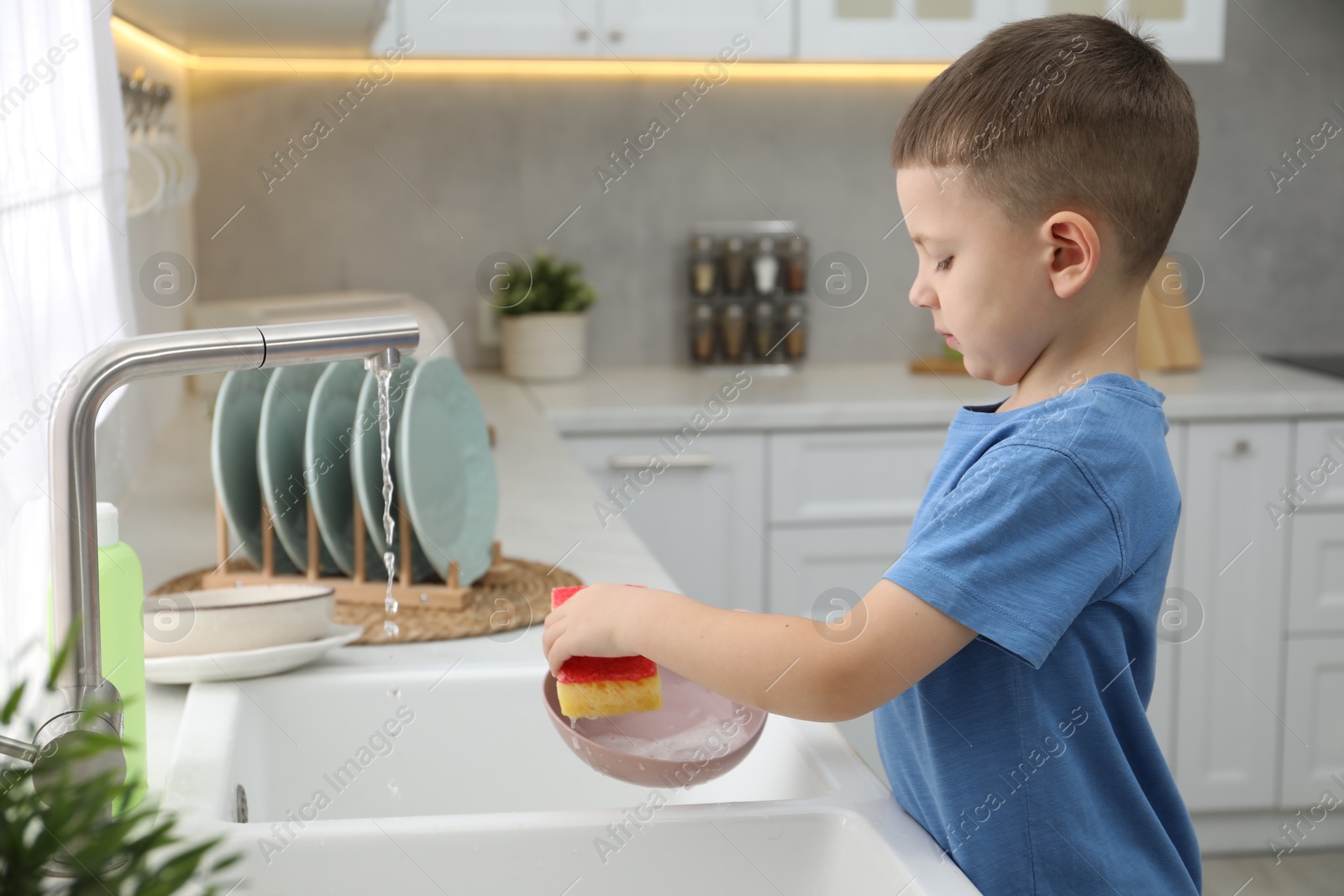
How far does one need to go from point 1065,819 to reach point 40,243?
921 mm

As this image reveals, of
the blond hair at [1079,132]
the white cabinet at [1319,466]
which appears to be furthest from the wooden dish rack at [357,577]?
the white cabinet at [1319,466]

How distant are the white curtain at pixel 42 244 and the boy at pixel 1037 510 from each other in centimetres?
39

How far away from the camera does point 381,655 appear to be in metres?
1.06

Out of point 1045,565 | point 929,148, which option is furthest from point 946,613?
point 929,148

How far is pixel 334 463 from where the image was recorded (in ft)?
4.02

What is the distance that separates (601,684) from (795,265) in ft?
6.66

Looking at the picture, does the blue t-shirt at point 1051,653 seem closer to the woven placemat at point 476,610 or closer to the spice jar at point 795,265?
the woven placemat at point 476,610

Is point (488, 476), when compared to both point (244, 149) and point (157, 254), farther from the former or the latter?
point (244, 149)

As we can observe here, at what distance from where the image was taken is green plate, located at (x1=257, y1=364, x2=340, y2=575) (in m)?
1.20

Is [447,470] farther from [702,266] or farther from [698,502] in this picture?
[702,266]

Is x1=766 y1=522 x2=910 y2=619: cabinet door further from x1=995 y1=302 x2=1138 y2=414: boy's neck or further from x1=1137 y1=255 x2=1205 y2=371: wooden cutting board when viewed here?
x1=995 y1=302 x2=1138 y2=414: boy's neck

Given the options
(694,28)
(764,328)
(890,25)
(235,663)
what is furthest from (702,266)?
(235,663)

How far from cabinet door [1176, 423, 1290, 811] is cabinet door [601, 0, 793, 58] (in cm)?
108

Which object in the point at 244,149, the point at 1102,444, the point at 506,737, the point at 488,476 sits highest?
the point at 244,149
